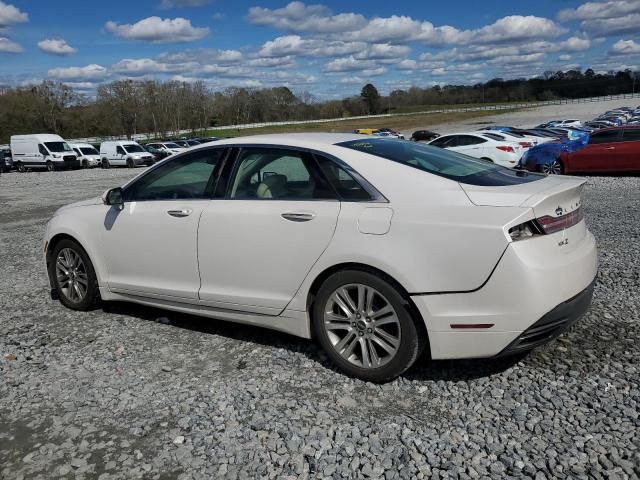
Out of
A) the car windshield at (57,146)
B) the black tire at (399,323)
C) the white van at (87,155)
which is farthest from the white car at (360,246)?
the white van at (87,155)

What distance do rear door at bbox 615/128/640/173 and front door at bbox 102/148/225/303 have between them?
1519 cm

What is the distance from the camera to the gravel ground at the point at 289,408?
2895 millimetres

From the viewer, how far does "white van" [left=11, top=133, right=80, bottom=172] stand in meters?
38.2

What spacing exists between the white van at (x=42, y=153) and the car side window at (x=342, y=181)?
126 ft

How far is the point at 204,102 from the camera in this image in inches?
4313

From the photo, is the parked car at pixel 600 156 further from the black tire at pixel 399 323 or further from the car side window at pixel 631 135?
the black tire at pixel 399 323

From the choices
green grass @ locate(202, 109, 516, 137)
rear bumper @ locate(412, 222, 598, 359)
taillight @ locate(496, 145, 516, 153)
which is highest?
green grass @ locate(202, 109, 516, 137)

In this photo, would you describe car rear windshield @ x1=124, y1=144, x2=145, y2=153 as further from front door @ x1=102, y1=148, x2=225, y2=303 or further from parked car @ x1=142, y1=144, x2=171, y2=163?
front door @ x1=102, y1=148, x2=225, y2=303

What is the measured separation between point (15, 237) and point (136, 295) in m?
7.03

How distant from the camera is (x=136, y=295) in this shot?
16.0ft

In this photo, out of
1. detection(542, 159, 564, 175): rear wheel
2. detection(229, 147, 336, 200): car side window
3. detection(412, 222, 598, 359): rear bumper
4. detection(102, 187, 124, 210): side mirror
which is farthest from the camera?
detection(542, 159, 564, 175): rear wheel

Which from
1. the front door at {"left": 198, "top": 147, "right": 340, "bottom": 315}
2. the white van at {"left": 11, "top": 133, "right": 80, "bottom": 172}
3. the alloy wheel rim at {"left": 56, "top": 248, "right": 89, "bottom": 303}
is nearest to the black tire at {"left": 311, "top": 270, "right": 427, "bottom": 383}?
the front door at {"left": 198, "top": 147, "right": 340, "bottom": 315}

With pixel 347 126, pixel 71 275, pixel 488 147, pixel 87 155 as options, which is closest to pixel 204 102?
pixel 347 126

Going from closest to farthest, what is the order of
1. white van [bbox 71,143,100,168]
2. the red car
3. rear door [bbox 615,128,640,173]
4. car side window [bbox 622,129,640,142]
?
rear door [bbox 615,128,640,173] → the red car → car side window [bbox 622,129,640,142] → white van [bbox 71,143,100,168]
